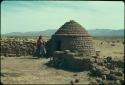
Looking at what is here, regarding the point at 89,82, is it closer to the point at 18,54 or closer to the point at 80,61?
the point at 80,61

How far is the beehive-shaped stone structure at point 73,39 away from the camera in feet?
60.3

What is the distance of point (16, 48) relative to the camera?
20.9 meters

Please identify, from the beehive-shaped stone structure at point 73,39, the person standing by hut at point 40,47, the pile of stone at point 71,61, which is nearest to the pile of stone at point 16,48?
the person standing by hut at point 40,47

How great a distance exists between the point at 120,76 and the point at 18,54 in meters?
9.94

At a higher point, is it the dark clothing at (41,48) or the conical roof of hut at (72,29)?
the conical roof of hut at (72,29)

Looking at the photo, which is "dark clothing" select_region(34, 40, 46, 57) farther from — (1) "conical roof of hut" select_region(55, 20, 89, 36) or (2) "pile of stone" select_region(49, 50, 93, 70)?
(2) "pile of stone" select_region(49, 50, 93, 70)

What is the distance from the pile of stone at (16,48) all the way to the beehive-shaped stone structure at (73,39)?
6.21 ft

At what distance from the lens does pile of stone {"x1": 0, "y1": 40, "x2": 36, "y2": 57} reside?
20.8m

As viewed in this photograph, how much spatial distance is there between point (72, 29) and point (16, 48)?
418 cm

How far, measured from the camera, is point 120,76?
12.5 m

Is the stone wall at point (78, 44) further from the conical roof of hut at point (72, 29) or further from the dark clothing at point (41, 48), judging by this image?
the dark clothing at point (41, 48)

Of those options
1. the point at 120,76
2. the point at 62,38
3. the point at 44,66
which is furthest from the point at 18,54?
the point at 120,76

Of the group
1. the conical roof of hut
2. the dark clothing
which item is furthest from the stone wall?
the dark clothing

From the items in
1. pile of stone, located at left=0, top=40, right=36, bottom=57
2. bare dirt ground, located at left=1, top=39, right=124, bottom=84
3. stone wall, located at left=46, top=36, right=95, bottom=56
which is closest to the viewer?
bare dirt ground, located at left=1, top=39, right=124, bottom=84
